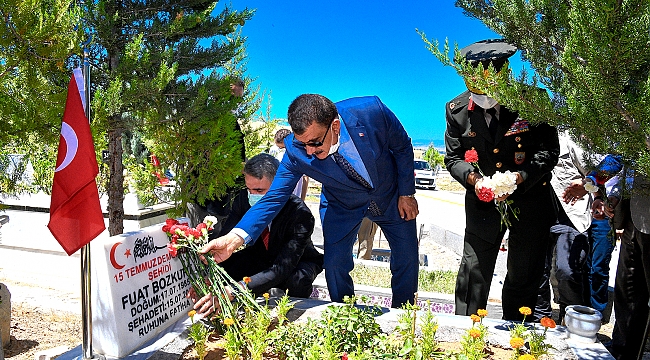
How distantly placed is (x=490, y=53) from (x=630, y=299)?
180 centimetres

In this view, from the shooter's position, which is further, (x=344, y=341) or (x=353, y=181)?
(x=353, y=181)

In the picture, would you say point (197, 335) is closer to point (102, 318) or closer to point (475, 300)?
point (102, 318)

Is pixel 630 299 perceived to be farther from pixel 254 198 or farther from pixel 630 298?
pixel 254 198

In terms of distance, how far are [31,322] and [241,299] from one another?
8.27 feet

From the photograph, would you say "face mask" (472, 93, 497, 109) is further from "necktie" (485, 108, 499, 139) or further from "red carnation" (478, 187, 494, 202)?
"red carnation" (478, 187, 494, 202)

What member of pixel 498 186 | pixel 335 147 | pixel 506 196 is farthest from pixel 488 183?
pixel 335 147

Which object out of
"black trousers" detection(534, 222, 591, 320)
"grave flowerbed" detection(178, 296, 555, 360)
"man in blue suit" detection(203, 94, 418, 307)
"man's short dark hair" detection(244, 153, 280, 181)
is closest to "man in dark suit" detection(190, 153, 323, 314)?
"man's short dark hair" detection(244, 153, 280, 181)

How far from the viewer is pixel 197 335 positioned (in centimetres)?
212

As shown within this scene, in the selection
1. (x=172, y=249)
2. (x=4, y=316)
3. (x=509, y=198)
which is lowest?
(x=4, y=316)

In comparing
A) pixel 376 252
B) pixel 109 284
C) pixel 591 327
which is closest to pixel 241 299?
pixel 109 284

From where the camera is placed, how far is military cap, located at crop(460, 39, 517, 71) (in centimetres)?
261

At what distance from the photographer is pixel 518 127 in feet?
9.29

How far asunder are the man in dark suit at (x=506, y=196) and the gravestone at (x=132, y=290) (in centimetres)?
178

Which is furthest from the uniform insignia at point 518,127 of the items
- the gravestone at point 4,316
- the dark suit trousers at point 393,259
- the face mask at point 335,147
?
the gravestone at point 4,316
